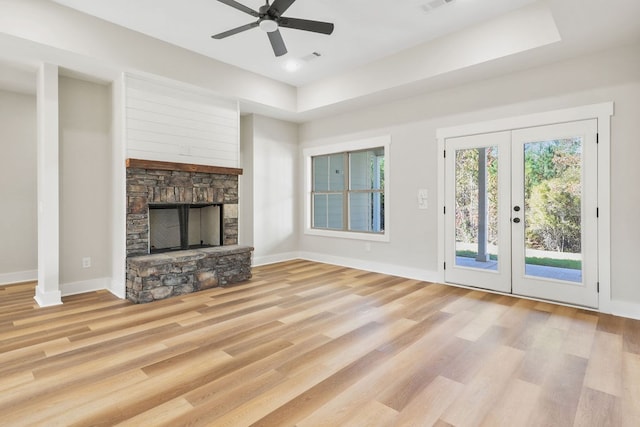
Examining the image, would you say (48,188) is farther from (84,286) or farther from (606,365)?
(606,365)

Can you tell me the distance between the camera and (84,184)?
435 centimetres

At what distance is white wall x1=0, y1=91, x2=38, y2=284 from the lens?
477cm

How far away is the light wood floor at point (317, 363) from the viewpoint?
1.87 metres

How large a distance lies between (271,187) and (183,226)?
1.91 m

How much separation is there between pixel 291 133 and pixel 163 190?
9.72ft

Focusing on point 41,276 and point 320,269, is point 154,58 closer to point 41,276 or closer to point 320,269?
point 41,276

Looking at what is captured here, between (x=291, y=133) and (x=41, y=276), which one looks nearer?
(x=41, y=276)

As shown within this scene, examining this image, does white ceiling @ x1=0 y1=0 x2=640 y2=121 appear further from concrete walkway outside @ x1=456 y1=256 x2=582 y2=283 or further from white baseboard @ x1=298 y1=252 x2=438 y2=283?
white baseboard @ x1=298 y1=252 x2=438 y2=283

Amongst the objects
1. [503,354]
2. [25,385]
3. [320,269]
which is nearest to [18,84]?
[25,385]

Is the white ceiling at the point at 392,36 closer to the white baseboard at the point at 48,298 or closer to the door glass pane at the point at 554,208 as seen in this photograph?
the door glass pane at the point at 554,208

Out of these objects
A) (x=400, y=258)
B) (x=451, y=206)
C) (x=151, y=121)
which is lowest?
(x=400, y=258)

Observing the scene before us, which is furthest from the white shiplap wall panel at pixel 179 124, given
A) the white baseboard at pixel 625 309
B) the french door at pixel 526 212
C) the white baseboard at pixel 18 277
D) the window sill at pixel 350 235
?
the white baseboard at pixel 625 309

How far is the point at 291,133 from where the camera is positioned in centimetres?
663

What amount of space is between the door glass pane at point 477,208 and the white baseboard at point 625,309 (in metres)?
1.16
